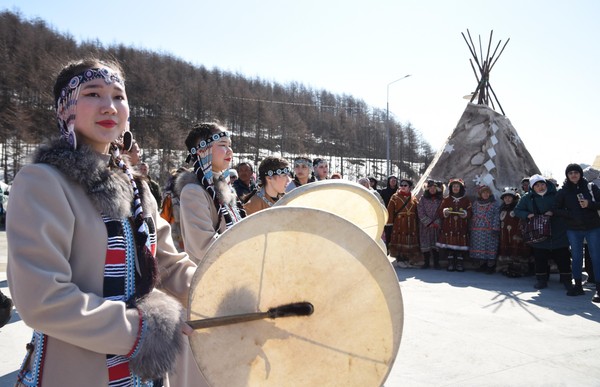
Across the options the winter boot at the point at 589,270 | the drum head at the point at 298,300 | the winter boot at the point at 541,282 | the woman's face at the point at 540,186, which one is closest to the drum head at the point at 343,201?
the drum head at the point at 298,300

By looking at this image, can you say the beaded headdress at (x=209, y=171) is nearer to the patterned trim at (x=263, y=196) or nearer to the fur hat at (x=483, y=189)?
the patterned trim at (x=263, y=196)

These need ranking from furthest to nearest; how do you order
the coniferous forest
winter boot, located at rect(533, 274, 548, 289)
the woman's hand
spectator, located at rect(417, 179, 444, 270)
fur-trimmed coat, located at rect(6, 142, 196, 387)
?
the coniferous forest, spectator, located at rect(417, 179, 444, 270), winter boot, located at rect(533, 274, 548, 289), the woman's hand, fur-trimmed coat, located at rect(6, 142, 196, 387)

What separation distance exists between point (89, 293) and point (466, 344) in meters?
3.97

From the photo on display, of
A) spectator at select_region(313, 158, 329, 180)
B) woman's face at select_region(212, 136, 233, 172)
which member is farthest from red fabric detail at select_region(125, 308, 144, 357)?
spectator at select_region(313, 158, 329, 180)

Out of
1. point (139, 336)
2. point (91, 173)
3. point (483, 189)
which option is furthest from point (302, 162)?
point (483, 189)

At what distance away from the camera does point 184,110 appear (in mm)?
39312

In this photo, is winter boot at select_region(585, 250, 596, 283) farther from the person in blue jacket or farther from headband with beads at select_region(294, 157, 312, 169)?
headband with beads at select_region(294, 157, 312, 169)

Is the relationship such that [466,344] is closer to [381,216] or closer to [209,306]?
[381,216]

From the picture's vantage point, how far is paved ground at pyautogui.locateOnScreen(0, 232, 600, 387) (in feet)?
11.9

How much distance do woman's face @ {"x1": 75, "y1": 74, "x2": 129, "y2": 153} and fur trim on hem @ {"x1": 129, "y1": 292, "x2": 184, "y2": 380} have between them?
573 millimetres

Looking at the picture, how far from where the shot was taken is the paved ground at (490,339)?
363 centimetres

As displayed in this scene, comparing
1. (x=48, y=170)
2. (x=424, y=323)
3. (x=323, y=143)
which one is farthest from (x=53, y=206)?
(x=323, y=143)

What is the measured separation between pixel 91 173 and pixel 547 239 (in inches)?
301

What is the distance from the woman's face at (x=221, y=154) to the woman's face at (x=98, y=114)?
1.14 metres
